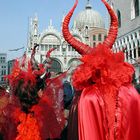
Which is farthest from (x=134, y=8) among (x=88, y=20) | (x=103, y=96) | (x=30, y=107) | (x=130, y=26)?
(x=88, y=20)

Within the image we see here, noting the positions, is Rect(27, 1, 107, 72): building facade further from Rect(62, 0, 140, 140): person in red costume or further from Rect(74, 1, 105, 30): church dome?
Rect(62, 0, 140, 140): person in red costume

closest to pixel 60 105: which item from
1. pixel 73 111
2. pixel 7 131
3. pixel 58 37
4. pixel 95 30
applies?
pixel 7 131

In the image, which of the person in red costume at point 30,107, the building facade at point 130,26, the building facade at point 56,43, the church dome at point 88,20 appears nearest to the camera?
the person in red costume at point 30,107

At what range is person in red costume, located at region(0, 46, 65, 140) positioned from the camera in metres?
4.70

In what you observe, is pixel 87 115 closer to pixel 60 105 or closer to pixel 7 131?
pixel 7 131

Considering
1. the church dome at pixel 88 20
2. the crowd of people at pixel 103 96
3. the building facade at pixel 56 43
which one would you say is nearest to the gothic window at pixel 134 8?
the building facade at pixel 56 43

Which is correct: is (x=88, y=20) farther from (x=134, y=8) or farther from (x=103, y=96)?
(x=103, y=96)

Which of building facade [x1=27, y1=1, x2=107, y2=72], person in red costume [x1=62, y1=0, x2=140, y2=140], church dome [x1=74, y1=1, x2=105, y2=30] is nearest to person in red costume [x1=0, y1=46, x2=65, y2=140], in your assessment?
person in red costume [x1=62, y1=0, x2=140, y2=140]

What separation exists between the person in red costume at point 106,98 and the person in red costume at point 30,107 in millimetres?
876

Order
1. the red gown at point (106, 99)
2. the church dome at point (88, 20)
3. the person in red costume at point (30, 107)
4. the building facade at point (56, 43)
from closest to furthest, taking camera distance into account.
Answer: the red gown at point (106, 99)
the person in red costume at point (30, 107)
the building facade at point (56, 43)
the church dome at point (88, 20)

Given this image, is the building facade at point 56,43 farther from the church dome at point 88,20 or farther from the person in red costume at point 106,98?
the person in red costume at point 106,98

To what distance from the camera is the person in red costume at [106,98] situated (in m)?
3.81

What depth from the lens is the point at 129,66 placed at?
4043 millimetres

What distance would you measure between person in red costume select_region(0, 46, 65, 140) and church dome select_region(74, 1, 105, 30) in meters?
58.6
